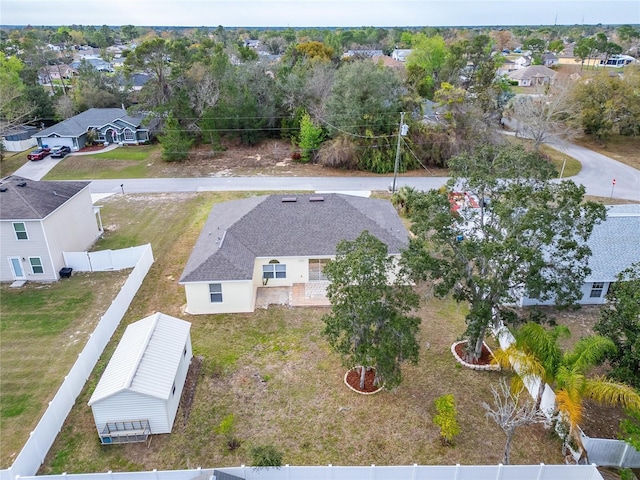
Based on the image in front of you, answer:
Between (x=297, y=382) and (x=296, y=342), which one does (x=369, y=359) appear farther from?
(x=296, y=342)

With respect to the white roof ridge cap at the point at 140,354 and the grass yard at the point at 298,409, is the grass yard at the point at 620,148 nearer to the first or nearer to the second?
the grass yard at the point at 298,409

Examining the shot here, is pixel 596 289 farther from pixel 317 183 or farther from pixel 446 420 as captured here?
pixel 317 183

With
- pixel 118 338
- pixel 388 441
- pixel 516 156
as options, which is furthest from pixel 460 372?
pixel 118 338

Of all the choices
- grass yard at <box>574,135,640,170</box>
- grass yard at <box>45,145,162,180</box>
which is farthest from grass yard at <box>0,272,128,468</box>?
grass yard at <box>574,135,640,170</box>

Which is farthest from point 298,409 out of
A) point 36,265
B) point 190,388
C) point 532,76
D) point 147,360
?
point 532,76

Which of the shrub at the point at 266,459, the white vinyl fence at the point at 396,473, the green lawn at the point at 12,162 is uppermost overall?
the shrub at the point at 266,459

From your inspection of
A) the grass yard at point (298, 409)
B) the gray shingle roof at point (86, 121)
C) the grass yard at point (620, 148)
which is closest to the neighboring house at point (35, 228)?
the grass yard at point (298, 409)
